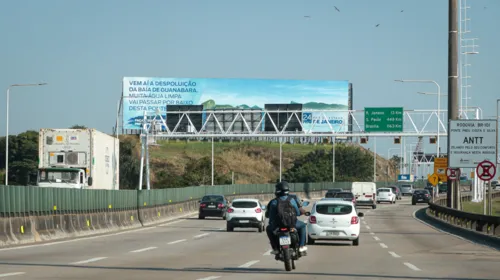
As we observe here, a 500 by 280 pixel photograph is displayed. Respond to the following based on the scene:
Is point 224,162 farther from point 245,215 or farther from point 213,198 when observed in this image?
point 245,215

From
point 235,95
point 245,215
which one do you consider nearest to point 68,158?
point 245,215

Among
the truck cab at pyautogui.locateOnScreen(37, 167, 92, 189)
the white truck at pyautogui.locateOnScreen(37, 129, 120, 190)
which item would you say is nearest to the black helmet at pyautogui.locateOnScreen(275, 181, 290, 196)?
the truck cab at pyautogui.locateOnScreen(37, 167, 92, 189)

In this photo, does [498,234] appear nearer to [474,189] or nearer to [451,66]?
[451,66]

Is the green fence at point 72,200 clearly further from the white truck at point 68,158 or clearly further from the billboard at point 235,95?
the billboard at point 235,95

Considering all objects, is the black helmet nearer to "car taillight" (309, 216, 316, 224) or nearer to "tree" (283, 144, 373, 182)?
"car taillight" (309, 216, 316, 224)

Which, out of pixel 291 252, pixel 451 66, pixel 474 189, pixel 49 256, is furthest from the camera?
pixel 474 189

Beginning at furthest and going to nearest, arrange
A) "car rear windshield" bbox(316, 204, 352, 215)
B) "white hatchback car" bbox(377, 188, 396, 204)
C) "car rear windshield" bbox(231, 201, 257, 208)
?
"white hatchback car" bbox(377, 188, 396, 204)
"car rear windshield" bbox(231, 201, 257, 208)
"car rear windshield" bbox(316, 204, 352, 215)

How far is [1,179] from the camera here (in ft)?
315

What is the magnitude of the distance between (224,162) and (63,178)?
93.6 m

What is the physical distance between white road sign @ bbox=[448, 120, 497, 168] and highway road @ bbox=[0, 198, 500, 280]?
763cm

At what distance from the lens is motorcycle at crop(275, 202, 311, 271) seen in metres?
17.9

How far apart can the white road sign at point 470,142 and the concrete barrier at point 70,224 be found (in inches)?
586

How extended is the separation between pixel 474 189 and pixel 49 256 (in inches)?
2484

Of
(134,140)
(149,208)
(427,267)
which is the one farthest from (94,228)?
(134,140)
